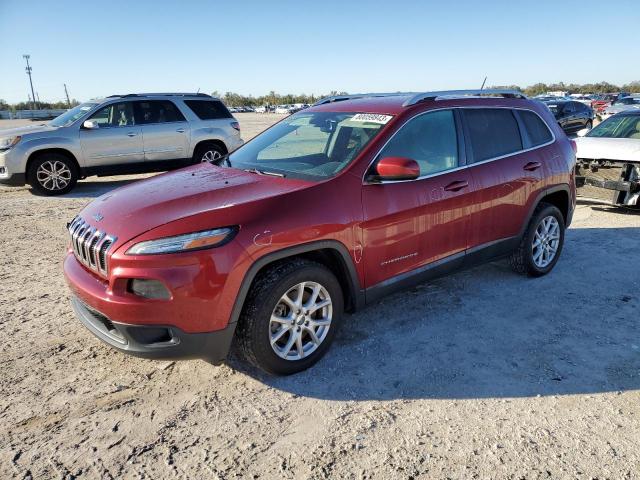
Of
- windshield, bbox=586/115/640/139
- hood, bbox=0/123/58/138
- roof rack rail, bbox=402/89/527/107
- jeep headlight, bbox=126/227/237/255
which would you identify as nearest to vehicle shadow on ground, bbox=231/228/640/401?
jeep headlight, bbox=126/227/237/255

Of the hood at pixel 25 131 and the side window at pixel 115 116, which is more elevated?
the side window at pixel 115 116

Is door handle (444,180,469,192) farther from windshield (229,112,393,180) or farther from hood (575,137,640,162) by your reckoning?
hood (575,137,640,162)

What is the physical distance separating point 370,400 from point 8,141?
884 cm

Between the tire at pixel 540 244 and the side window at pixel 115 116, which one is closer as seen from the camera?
the tire at pixel 540 244

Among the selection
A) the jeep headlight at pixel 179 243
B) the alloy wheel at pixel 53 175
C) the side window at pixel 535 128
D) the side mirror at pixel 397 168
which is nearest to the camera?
the jeep headlight at pixel 179 243

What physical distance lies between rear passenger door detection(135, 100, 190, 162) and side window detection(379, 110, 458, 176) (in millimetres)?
7536

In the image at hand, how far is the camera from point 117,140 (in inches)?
387

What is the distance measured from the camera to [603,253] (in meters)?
5.81

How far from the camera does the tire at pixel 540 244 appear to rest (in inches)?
191

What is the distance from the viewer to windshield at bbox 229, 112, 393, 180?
12.0 feet

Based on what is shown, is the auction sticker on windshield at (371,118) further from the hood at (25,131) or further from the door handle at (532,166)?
the hood at (25,131)

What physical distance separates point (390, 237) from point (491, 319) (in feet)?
4.09

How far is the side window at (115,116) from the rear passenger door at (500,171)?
7743 millimetres

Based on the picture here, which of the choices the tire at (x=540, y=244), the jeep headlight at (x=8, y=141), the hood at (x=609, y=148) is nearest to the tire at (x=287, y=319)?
the tire at (x=540, y=244)
